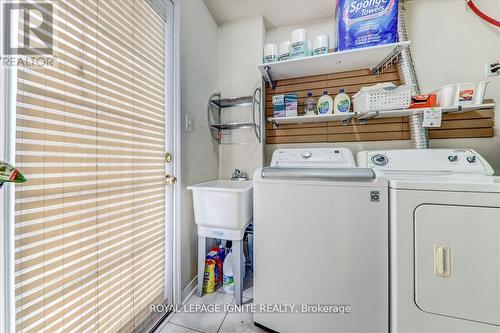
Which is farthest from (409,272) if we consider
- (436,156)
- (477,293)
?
(436,156)

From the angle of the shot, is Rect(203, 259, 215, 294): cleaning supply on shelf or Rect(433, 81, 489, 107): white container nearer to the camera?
Rect(433, 81, 489, 107): white container

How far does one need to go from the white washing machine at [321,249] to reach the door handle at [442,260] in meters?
0.22

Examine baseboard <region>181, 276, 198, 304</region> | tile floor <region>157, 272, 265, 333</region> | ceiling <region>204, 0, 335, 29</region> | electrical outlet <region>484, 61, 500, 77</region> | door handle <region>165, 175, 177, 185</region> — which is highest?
ceiling <region>204, 0, 335, 29</region>

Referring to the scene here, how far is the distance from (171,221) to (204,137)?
2.74 ft

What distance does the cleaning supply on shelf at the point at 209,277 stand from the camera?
1707 millimetres

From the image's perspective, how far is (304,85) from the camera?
2160 mm

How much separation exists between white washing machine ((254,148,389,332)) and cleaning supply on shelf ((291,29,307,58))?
126 cm

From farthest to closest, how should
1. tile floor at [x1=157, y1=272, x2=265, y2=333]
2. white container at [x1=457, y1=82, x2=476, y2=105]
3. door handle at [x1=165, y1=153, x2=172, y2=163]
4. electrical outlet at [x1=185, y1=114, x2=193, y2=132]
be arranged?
electrical outlet at [x1=185, y1=114, x2=193, y2=132], white container at [x1=457, y1=82, x2=476, y2=105], door handle at [x1=165, y1=153, x2=172, y2=163], tile floor at [x1=157, y1=272, x2=265, y2=333]

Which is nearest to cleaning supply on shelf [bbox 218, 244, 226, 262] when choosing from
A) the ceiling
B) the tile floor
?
the tile floor

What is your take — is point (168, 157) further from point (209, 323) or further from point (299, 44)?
point (299, 44)

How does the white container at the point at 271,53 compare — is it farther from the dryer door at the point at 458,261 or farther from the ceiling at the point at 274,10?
the dryer door at the point at 458,261

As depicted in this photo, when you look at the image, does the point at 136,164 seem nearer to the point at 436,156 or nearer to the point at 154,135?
the point at 154,135

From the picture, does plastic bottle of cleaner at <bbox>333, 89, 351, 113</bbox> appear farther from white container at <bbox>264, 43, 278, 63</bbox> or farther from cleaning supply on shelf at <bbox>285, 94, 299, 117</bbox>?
white container at <bbox>264, 43, 278, 63</bbox>

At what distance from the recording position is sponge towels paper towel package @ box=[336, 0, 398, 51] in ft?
5.12
